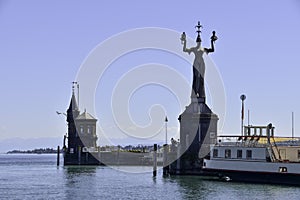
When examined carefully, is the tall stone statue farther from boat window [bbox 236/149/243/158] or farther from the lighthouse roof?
the lighthouse roof

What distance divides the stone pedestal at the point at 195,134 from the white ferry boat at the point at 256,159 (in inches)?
190

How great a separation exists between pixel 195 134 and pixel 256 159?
1481 cm

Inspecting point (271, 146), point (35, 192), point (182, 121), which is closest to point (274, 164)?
point (271, 146)

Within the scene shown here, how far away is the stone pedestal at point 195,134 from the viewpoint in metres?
85.5

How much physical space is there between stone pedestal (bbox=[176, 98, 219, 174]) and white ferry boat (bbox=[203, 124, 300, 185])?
4.84 meters

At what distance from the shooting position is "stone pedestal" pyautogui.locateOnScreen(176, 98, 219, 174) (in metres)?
85.5

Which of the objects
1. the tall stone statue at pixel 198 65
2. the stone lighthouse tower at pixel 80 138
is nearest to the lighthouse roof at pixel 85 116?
the stone lighthouse tower at pixel 80 138

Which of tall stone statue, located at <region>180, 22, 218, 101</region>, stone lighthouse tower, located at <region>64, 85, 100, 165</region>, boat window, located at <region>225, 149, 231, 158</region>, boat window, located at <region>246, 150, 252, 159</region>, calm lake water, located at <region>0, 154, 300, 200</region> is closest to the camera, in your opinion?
calm lake water, located at <region>0, 154, 300, 200</region>

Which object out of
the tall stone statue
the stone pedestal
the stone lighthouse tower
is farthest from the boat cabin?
the stone lighthouse tower

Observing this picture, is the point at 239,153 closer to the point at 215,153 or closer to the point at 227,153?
the point at 227,153

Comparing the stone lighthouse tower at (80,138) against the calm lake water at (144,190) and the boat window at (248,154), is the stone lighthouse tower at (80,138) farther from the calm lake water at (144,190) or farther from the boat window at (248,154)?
the boat window at (248,154)

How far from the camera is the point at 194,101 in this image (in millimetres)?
90250

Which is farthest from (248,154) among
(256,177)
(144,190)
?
(144,190)

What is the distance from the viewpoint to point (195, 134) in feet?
288
